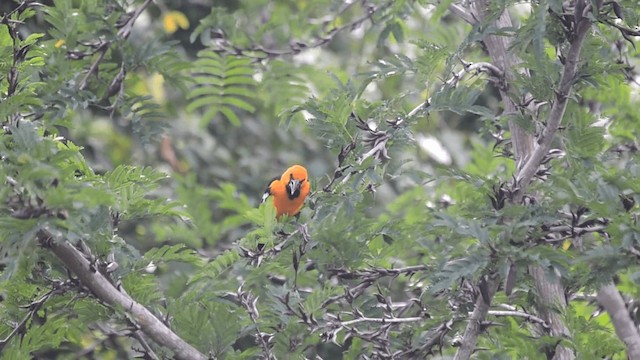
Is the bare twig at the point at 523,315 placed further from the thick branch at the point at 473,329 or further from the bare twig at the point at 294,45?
the bare twig at the point at 294,45

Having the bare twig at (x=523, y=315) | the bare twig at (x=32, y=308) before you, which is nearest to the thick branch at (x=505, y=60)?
the bare twig at (x=523, y=315)

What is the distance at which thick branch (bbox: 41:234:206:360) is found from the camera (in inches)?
123

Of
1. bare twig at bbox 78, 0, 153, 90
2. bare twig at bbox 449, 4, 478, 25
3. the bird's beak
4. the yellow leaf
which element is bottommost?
the bird's beak

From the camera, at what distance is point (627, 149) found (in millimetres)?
4410

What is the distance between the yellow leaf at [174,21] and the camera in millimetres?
7070

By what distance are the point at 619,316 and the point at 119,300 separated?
229 cm

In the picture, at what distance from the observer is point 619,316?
4.25m

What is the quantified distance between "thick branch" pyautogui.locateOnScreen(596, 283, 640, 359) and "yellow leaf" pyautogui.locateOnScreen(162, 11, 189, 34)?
3.93m

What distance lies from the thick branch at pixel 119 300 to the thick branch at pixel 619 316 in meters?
1.92

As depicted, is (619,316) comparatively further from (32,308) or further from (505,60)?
(32,308)

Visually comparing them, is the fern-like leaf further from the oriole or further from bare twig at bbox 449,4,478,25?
bare twig at bbox 449,4,478,25

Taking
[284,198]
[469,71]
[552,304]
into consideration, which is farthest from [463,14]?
[284,198]

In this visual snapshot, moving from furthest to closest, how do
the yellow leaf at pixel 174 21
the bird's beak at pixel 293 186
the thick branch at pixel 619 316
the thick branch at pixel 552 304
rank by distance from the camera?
the yellow leaf at pixel 174 21 → the bird's beak at pixel 293 186 → the thick branch at pixel 619 316 → the thick branch at pixel 552 304

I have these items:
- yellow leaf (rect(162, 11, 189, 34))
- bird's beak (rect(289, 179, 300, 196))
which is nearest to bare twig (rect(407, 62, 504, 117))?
bird's beak (rect(289, 179, 300, 196))
